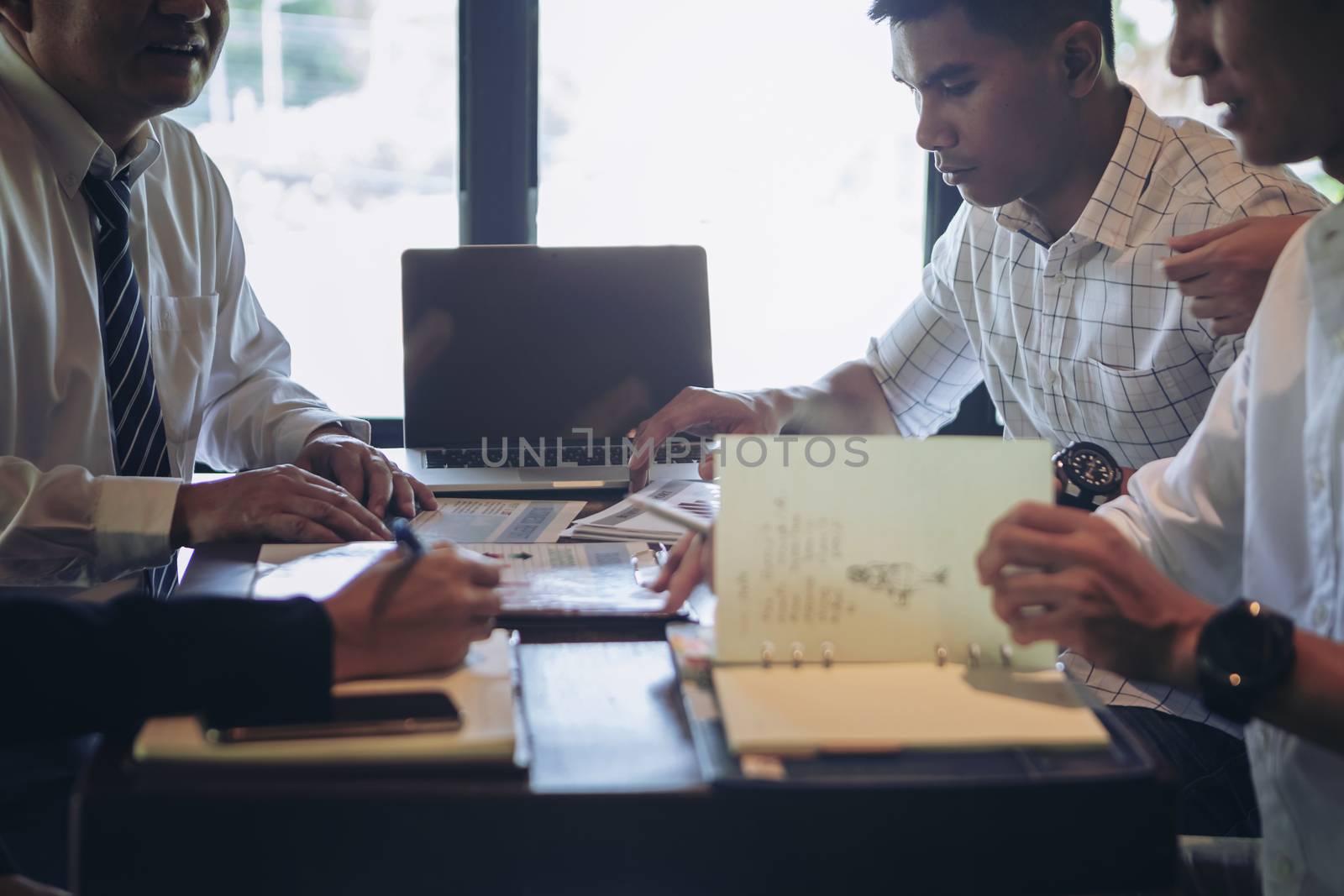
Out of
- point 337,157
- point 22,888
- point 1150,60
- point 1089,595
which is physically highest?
point 1150,60

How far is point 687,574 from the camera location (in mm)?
927

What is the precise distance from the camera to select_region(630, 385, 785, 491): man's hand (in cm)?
163

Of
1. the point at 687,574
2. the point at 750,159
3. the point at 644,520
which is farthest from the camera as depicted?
the point at 750,159

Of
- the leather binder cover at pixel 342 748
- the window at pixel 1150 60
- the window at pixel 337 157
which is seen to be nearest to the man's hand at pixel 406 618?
the leather binder cover at pixel 342 748

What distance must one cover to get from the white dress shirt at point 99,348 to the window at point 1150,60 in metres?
2.04

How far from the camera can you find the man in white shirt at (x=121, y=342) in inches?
51.1

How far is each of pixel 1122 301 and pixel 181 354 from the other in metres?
1.41

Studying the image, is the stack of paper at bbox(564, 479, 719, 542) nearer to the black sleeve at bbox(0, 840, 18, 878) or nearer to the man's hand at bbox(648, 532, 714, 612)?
the man's hand at bbox(648, 532, 714, 612)

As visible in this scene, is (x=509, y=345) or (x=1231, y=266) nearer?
(x=1231, y=266)

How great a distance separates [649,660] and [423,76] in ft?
6.45

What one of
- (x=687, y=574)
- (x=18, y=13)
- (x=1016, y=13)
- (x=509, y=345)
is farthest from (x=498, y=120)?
(x=687, y=574)

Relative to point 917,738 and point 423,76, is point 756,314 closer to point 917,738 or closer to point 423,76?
point 423,76

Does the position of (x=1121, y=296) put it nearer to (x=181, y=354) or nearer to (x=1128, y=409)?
(x=1128, y=409)

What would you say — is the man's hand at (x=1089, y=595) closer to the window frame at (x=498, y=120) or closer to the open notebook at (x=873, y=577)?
the open notebook at (x=873, y=577)
